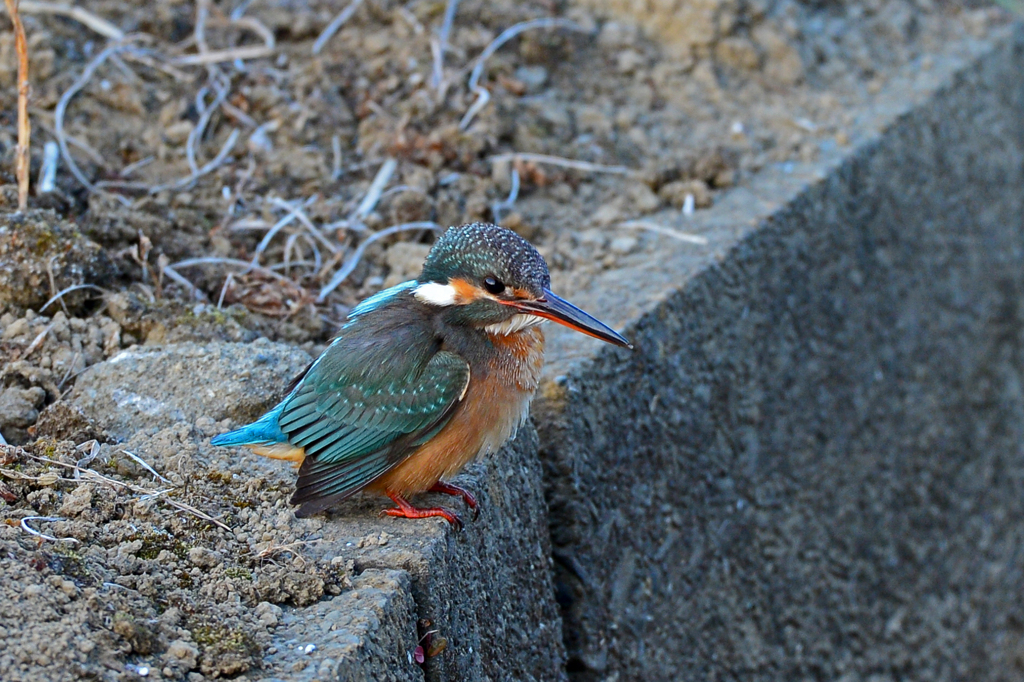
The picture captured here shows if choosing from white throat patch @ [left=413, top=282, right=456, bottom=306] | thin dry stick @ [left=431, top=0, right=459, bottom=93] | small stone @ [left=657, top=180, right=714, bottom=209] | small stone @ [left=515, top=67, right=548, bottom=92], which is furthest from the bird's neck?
small stone @ [left=515, top=67, right=548, bottom=92]

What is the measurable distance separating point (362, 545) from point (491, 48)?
101 inches

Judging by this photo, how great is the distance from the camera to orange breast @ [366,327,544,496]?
2168mm

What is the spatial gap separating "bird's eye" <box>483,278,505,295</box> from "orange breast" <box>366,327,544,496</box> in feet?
0.45

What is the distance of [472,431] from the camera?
2.17 metres

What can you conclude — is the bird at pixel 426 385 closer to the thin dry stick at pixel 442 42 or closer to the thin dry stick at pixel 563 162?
the thin dry stick at pixel 563 162

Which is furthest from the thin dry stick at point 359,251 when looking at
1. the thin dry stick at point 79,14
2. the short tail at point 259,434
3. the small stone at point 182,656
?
the small stone at point 182,656

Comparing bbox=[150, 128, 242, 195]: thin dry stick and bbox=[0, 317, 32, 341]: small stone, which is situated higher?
bbox=[150, 128, 242, 195]: thin dry stick

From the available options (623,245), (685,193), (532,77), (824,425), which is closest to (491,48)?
(532,77)

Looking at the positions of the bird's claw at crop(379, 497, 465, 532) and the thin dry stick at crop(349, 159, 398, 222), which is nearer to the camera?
the bird's claw at crop(379, 497, 465, 532)

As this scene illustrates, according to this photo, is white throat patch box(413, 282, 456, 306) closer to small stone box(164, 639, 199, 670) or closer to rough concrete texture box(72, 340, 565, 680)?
rough concrete texture box(72, 340, 565, 680)

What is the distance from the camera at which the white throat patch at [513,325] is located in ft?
7.54

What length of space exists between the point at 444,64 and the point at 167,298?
1.65 m

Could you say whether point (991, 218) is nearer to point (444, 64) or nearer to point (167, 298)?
point (444, 64)

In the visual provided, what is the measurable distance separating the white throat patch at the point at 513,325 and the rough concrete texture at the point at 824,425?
43 cm
